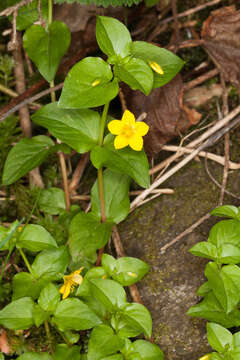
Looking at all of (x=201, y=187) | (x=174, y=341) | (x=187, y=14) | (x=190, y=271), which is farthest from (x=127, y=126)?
(x=187, y=14)

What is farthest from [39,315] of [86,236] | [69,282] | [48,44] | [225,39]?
[225,39]

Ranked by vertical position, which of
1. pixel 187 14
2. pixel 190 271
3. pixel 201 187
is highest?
pixel 187 14

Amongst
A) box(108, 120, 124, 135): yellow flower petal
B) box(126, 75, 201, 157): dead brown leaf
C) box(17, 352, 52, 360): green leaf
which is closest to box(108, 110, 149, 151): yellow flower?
box(108, 120, 124, 135): yellow flower petal

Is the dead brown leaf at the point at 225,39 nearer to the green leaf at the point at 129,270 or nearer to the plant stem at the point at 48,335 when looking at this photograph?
the green leaf at the point at 129,270

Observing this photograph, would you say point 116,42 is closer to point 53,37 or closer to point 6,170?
point 53,37

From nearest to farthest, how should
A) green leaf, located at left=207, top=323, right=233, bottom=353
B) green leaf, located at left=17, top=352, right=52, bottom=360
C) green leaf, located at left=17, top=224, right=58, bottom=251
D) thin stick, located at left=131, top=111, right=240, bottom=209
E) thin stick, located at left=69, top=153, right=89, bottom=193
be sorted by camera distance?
green leaf, located at left=207, top=323, right=233, bottom=353 < green leaf, located at left=17, top=352, right=52, bottom=360 < green leaf, located at left=17, top=224, right=58, bottom=251 < thin stick, located at left=131, top=111, right=240, bottom=209 < thin stick, located at left=69, top=153, right=89, bottom=193

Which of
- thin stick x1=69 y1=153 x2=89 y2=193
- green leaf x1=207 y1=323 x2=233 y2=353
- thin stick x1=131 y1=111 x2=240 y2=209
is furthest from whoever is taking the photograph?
thin stick x1=69 y1=153 x2=89 y2=193

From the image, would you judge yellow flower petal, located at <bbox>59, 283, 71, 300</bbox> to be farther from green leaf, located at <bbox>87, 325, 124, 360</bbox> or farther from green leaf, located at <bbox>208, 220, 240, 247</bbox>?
green leaf, located at <bbox>208, 220, 240, 247</bbox>
